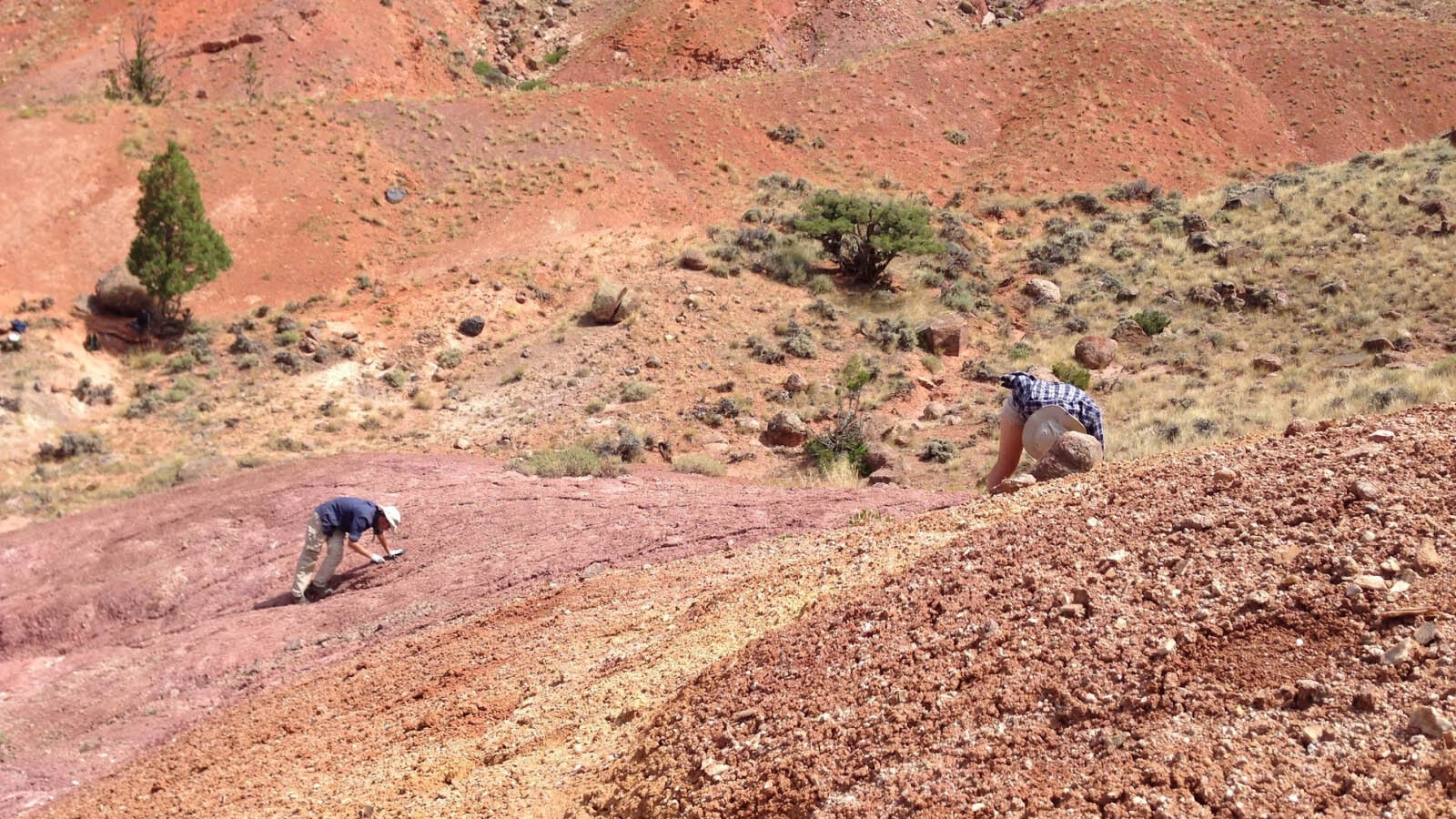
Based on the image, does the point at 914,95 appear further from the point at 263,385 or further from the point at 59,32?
the point at 59,32

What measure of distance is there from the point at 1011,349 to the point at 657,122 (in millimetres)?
16056

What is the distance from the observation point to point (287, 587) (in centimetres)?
1097

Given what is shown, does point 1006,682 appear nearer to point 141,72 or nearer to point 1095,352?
point 1095,352

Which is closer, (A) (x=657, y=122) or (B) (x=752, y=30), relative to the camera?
(A) (x=657, y=122)

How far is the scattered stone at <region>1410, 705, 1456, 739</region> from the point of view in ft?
9.83

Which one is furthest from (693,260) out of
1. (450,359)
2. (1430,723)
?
(1430,723)

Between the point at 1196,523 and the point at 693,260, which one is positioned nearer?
the point at 1196,523

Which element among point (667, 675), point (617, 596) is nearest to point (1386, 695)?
point (667, 675)

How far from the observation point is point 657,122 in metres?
32.0

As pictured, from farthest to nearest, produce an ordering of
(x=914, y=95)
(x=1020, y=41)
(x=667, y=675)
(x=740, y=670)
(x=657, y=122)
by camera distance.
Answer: (x=1020, y=41) → (x=914, y=95) → (x=657, y=122) → (x=667, y=675) → (x=740, y=670)

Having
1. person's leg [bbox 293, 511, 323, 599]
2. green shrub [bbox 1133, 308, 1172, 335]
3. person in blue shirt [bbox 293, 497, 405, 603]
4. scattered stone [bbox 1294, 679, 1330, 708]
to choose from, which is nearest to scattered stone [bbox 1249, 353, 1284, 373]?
green shrub [bbox 1133, 308, 1172, 335]

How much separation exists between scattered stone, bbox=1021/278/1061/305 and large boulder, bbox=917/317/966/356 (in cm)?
344

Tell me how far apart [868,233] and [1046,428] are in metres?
17.3

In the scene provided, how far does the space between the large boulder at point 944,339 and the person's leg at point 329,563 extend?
43.1 feet
